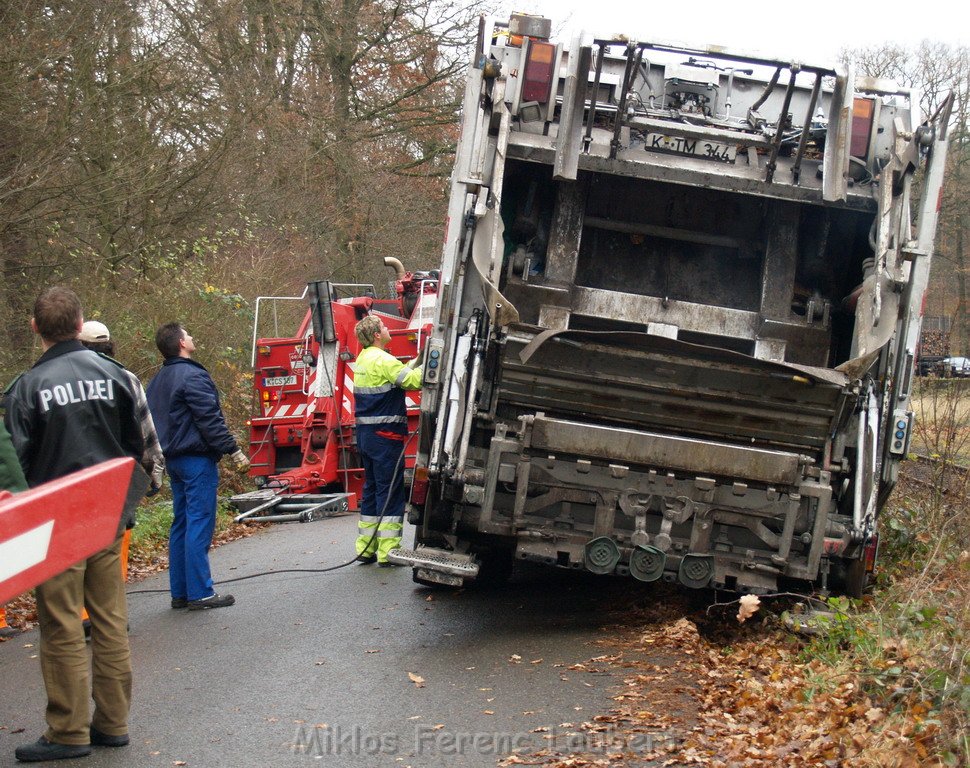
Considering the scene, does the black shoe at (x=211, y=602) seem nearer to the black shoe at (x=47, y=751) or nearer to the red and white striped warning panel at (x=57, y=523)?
the black shoe at (x=47, y=751)

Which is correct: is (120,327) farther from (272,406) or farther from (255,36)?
(255,36)

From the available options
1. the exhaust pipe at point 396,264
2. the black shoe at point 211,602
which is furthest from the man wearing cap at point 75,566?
the exhaust pipe at point 396,264

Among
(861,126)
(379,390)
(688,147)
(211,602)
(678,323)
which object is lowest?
(211,602)

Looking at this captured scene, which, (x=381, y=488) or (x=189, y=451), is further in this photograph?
(x=381, y=488)

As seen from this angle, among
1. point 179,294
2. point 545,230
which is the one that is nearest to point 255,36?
point 179,294

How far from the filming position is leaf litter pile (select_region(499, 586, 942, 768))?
389cm

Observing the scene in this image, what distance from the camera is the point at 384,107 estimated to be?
20375 millimetres

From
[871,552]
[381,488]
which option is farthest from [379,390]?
[871,552]

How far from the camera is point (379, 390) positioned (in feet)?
25.5

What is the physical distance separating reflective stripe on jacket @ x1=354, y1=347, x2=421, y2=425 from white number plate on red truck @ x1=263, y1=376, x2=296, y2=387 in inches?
181

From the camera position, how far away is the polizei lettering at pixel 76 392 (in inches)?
170

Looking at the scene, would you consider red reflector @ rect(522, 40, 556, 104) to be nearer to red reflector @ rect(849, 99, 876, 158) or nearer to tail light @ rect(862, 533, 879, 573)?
red reflector @ rect(849, 99, 876, 158)

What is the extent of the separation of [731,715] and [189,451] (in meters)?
3.57

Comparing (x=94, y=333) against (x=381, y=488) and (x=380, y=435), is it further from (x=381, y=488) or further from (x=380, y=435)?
(x=381, y=488)
